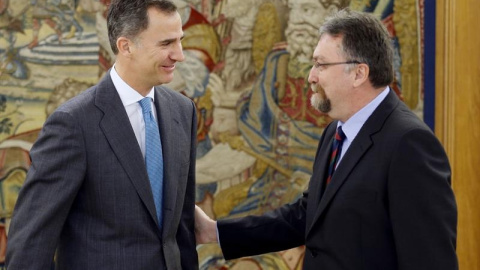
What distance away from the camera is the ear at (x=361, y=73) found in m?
3.30

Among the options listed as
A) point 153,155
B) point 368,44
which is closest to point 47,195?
point 153,155

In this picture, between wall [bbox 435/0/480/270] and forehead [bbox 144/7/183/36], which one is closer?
forehead [bbox 144/7/183/36]

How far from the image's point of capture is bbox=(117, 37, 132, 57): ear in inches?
132


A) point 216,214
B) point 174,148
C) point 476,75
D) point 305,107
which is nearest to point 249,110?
point 305,107

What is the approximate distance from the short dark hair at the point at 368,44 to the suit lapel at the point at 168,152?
0.79 m

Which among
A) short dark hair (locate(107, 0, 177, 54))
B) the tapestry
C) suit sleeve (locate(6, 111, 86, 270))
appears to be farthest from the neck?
the tapestry

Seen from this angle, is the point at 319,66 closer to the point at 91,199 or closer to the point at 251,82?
the point at 91,199

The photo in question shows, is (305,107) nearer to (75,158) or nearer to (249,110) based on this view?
(249,110)

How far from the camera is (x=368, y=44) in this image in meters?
3.30

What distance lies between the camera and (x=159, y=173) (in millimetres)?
3330

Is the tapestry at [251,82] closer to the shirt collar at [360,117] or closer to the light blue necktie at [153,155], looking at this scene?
the light blue necktie at [153,155]

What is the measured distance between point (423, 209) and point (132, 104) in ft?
4.05

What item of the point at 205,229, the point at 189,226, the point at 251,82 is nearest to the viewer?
the point at 189,226

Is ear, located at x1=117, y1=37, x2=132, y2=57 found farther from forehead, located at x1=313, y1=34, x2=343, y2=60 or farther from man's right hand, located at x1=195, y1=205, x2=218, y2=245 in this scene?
man's right hand, located at x1=195, y1=205, x2=218, y2=245
